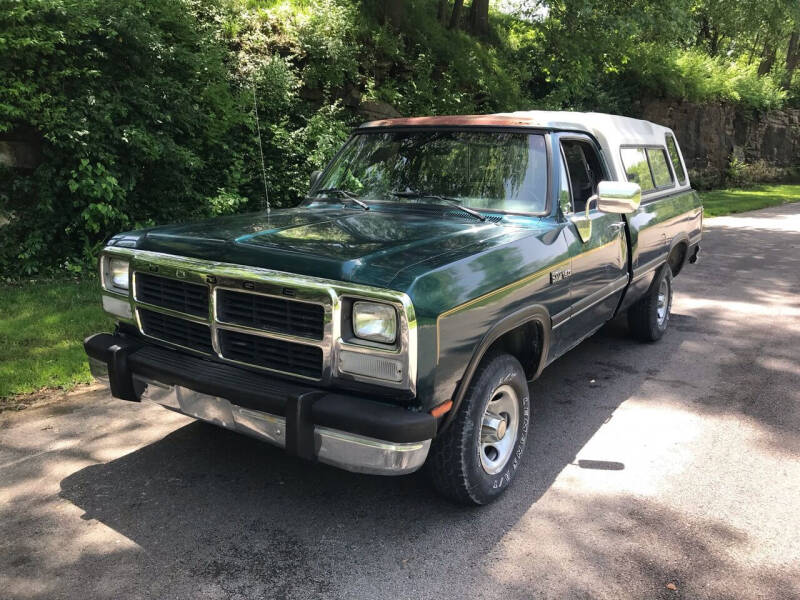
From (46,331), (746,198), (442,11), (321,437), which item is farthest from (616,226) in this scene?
(746,198)

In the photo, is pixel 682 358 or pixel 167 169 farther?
pixel 167 169

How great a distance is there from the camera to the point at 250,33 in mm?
10914

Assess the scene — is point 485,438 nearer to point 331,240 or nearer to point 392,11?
point 331,240

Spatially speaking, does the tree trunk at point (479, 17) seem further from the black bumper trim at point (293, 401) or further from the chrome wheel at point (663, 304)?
the black bumper trim at point (293, 401)

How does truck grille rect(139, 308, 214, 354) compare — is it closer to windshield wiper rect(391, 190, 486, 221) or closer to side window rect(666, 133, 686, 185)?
windshield wiper rect(391, 190, 486, 221)

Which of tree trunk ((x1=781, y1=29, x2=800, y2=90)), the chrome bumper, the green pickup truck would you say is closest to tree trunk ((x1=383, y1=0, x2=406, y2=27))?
the green pickup truck

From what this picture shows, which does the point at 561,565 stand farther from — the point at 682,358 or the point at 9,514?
the point at 682,358

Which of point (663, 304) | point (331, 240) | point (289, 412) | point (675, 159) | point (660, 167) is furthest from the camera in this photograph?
point (675, 159)

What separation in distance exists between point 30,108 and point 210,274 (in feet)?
18.5

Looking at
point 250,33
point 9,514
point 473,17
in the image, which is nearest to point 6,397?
point 9,514

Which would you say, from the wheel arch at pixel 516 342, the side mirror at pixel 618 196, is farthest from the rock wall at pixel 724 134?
the wheel arch at pixel 516 342

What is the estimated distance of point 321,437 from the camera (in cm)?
281

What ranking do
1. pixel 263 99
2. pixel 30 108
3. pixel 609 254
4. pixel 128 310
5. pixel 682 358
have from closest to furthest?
pixel 128 310
pixel 609 254
pixel 682 358
pixel 30 108
pixel 263 99

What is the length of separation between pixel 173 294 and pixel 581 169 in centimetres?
284
